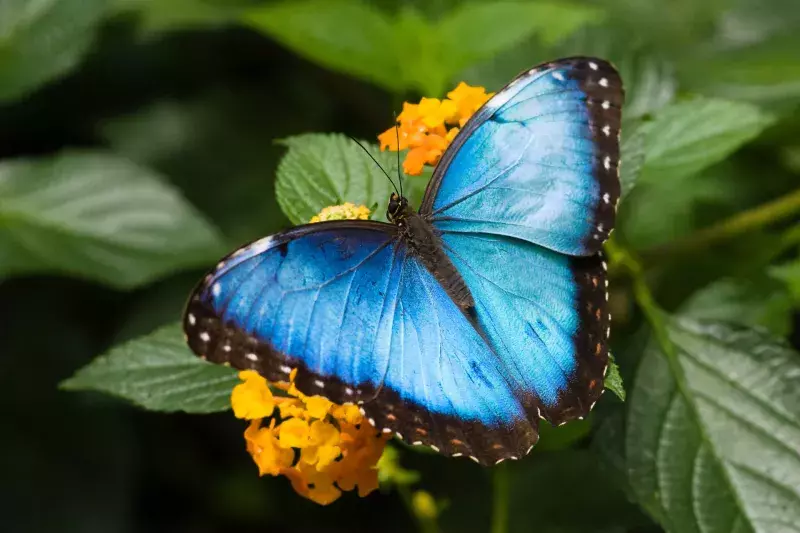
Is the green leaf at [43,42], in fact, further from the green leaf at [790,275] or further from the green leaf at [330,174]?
the green leaf at [790,275]

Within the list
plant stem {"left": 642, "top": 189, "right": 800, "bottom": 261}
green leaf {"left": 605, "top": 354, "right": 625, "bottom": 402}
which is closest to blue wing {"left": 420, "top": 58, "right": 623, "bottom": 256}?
green leaf {"left": 605, "top": 354, "right": 625, "bottom": 402}

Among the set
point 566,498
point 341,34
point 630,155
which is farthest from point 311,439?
point 341,34

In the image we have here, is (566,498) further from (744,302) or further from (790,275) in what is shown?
(790,275)

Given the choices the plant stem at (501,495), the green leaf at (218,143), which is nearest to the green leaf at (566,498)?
the plant stem at (501,495)

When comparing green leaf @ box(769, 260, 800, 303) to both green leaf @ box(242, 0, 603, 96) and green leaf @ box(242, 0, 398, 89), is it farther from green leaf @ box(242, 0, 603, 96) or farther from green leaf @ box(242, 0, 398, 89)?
green leaf @ box(242, 0, 398, 89)

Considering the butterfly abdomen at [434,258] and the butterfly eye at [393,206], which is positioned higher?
the butterfly eye at [393,206]

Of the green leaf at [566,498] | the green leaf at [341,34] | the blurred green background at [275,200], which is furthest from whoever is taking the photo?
the green leaf at [341,34]

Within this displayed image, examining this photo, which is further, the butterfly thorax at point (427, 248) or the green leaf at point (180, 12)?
the green leaf at point (180, 12)
